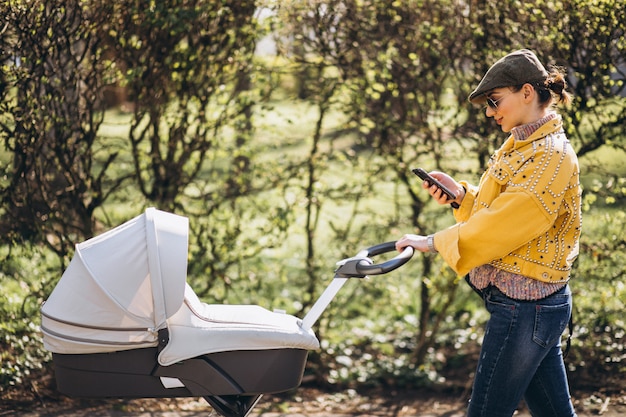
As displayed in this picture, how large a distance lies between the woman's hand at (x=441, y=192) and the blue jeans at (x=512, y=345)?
44 cm

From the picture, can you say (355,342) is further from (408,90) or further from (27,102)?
(27,102)

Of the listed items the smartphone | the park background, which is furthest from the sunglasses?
the park background

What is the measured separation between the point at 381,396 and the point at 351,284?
1118 millimetres

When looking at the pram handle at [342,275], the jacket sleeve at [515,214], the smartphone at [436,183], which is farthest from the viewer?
the smartphone at [436,183]

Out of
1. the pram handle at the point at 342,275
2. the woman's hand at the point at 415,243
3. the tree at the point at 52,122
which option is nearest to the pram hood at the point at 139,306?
the pram handle at the point at 342,275

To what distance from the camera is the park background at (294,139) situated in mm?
4750

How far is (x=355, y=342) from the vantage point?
589cm

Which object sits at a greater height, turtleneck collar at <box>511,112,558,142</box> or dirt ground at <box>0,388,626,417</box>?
turtleneck collar at <box>511,112,558,142</box>

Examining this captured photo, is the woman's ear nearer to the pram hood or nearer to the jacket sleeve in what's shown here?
the jacket sleeve

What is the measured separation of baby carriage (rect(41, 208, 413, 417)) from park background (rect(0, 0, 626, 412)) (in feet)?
5.44

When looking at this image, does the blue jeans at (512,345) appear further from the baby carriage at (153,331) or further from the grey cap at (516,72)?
the grey cap at (516,72)

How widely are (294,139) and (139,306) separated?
8.86 feet

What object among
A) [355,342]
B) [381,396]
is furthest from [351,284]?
[381,396]

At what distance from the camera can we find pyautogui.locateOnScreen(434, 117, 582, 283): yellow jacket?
306 cm
